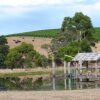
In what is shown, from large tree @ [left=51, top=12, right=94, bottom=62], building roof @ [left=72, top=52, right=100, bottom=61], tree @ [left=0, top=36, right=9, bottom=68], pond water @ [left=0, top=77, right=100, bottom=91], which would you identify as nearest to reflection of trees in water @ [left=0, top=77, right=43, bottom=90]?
pond water @ [left=0, top=77, right=100, bottom=91]

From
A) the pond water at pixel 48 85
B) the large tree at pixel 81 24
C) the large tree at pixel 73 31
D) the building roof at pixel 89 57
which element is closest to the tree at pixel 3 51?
the large tree at pixel 73 31

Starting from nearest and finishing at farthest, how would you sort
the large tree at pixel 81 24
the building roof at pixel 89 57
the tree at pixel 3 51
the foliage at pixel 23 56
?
1. the building roof at pixel 89 57
2. the foliage at pixel 23 56
3. the large tree at pixel 81 24
4. the tree at pixel 3 51

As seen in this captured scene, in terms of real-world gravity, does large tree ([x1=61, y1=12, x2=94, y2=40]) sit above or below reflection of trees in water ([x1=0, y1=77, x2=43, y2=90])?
above

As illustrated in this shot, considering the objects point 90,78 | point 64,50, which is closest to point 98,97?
point 90,78

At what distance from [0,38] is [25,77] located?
1831 inches

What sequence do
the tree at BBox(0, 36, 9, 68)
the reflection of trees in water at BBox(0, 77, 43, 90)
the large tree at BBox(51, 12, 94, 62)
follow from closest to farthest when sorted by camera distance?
the reflection of trees in water at BBox(0, 77, 43, 90)
the large tree at BBox(51, 12, 94, 62)
the tree at BBox(0, 36, 9, 68)

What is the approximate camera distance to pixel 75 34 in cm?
10325

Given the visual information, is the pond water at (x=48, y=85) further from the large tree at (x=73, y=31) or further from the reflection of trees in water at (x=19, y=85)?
the large tree at (x=73, y=31)

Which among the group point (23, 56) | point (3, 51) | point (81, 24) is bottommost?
point (23, 56)

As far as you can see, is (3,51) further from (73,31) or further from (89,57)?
(89,57)

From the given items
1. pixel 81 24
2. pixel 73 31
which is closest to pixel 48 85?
pixel 73 31

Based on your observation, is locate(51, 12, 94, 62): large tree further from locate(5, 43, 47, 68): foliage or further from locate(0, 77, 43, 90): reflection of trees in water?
locate(0, 77, 43, 90): reflection of trees in water

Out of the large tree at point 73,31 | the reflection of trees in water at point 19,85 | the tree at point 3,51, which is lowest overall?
the reflection of trees in water at point 19,85

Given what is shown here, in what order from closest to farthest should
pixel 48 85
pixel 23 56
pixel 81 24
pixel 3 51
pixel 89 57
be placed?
pixel 48 85, pixel 89 57, pixel 81 24, pixel 23 56, pixel 3 51
